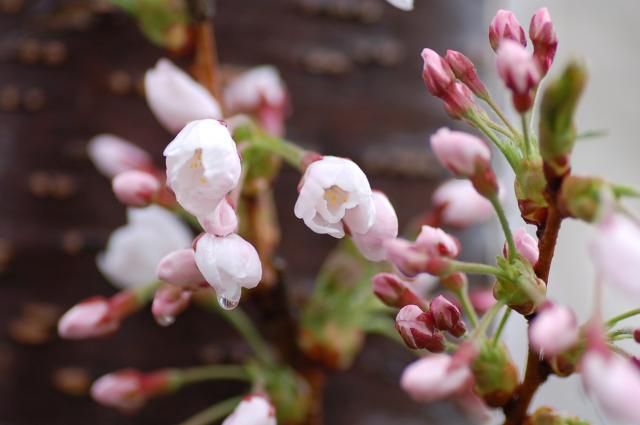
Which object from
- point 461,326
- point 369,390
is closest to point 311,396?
point 369,390

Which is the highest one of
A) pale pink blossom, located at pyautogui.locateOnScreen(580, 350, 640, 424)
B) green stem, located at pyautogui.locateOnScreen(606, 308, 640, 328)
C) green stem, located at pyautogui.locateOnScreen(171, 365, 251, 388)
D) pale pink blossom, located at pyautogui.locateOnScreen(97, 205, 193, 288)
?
pale pink blossom, located at pyautogui.locateOnScreen(580, 350, 640, 424)

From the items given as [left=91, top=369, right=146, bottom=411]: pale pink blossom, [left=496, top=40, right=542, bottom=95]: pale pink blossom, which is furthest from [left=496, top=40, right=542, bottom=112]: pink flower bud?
[left=91, top=369, right=146, bottom=411]: pale pink blossom

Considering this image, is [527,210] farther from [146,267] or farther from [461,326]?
[146,267]

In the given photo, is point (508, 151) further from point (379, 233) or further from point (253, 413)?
point (253, 413)

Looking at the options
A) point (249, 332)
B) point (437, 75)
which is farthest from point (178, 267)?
point (249, 332)

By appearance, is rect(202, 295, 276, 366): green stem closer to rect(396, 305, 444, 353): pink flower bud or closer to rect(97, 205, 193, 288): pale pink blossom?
rect(97, 205, 193, 288): pale pink blossom
